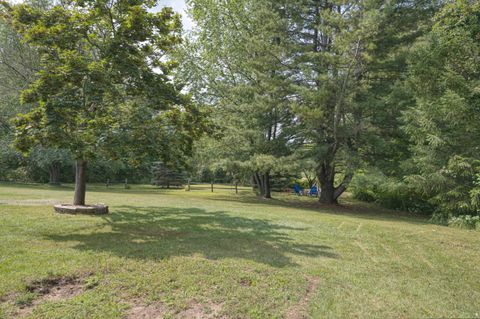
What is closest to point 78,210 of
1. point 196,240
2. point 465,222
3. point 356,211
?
point 196,240

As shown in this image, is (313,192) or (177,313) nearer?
(177,313)

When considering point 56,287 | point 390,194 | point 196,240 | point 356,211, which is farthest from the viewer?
point 390,194

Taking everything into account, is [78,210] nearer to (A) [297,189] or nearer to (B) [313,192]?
(B) [313,192]

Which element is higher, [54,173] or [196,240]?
[54,173]

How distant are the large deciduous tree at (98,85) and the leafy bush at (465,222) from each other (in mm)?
9565

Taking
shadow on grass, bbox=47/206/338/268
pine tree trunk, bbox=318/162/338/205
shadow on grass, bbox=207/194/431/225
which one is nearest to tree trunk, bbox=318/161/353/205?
pine tree trunk, bbox=318/162/338/205

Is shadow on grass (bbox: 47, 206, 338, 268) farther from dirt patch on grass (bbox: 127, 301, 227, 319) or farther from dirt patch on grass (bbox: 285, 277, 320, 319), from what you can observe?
dirt patch on grass (bbox: 127, 301, 227, 319)

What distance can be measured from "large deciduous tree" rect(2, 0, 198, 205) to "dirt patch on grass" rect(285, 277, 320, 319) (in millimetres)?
4122

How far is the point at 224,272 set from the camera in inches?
167

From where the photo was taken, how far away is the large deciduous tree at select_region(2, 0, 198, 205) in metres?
6.14

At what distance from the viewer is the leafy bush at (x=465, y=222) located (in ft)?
31.9

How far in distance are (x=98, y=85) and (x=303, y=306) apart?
5556 millimetres

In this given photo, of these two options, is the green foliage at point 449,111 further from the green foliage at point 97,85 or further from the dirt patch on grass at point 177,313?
the dirt patch on grass at point 177,313

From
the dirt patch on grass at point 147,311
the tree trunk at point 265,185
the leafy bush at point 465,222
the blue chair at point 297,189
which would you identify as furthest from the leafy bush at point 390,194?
the dirt patch on grass at point 147,311
